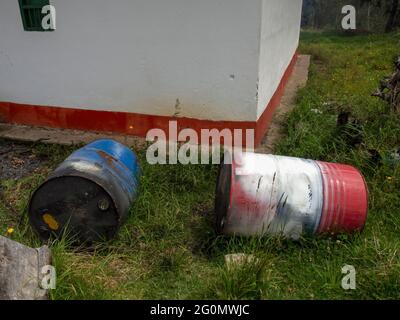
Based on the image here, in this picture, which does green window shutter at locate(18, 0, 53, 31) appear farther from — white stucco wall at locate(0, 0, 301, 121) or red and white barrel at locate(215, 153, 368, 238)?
red and white barrel at locate(215, 153, 368, 238)

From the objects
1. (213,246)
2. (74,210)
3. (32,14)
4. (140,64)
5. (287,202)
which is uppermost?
(32,14)

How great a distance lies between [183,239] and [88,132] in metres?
2.64

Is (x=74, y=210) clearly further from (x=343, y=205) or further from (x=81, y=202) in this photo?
(x=343, y=205)

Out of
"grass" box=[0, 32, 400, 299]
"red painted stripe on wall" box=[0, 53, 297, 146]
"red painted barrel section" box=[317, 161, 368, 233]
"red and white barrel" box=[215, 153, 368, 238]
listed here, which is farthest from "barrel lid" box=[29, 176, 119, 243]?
"red painted stripe on wall" box=[0, 53, 297, 146]

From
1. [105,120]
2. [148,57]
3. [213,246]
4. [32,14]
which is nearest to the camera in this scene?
[213,246]

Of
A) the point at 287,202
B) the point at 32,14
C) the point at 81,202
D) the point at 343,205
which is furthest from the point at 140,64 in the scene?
the point at 343,205

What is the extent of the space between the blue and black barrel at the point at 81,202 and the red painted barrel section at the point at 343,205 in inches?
66.9

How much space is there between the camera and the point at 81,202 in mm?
3100

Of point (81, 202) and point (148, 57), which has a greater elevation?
point (148, 57)

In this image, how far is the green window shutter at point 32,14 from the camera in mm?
4953

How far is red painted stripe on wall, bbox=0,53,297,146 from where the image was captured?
15.5 feet

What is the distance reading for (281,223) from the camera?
3.03 m

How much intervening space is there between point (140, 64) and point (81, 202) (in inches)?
90.8
